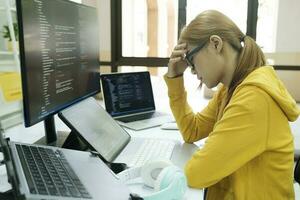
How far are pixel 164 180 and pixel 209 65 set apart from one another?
0.45 m

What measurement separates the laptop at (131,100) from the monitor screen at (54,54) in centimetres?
36

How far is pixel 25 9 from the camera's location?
0.79m

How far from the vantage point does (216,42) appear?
1.00 metres

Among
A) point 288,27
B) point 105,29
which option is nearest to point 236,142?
point 288,27

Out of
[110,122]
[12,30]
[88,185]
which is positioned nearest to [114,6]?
[12,30]

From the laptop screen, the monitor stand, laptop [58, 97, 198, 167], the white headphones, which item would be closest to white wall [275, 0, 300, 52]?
the laptop screen

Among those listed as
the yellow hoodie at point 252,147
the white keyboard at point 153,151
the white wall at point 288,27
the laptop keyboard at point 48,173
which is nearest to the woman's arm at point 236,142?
the yellow hoodie at point 252,147

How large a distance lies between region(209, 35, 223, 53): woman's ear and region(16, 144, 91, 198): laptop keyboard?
21.5 inches

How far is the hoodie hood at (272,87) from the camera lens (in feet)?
2.91

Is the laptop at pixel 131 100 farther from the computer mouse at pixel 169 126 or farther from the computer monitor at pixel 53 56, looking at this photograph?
the computer monitor at pixel 53 56

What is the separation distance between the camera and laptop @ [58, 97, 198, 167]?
1.02 metres

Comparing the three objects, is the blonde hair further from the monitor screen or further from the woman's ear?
the monitor screen

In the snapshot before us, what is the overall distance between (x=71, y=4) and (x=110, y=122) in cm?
44

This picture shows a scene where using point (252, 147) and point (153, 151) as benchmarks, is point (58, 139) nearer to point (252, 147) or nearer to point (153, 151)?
point (153, 151)
